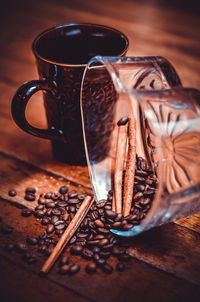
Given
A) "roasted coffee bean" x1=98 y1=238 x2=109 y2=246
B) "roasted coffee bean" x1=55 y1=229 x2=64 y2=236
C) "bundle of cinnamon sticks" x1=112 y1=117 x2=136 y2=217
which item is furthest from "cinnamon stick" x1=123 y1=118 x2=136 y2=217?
"roasted coffee bean" x1=55 y1=229 x2=64 y2=236

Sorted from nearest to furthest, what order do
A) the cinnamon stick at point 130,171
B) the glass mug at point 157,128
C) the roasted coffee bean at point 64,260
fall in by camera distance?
the glass mug at point 157,128, the roasted coffee bean at point 64,260, the cinnamon stick at point 130,171

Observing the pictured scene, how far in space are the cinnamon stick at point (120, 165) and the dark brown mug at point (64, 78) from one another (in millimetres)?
151

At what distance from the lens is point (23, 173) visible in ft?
3.60

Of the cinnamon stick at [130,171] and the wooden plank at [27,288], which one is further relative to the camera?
the cinnamon stick at [130,171]

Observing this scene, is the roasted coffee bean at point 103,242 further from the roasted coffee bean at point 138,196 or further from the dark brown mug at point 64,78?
the dark brown mug at point 64,78

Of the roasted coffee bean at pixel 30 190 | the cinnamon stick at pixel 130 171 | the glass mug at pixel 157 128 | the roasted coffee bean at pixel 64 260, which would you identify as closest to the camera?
the glass mug at pixel 157 128

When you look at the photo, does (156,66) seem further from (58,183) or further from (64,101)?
(58,183)

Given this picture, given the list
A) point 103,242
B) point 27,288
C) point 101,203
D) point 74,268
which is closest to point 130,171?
point 101,203

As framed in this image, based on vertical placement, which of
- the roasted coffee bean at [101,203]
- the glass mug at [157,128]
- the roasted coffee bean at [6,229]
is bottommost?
the roasted coffee bean at [6,229]

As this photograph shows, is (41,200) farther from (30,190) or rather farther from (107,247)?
(107,247)

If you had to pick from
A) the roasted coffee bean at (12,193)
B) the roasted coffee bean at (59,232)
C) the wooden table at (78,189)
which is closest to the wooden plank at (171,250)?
the wooden table at (78,189)

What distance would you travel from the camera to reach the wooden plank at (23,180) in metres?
1.02

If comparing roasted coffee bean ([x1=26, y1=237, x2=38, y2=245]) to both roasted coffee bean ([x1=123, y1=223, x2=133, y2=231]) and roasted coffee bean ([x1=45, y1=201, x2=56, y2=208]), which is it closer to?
roasted coffee bean ([x1=45, y1=201, x2=56, y2=208])

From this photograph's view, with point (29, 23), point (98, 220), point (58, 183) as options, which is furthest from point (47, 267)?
point (29, 23)
